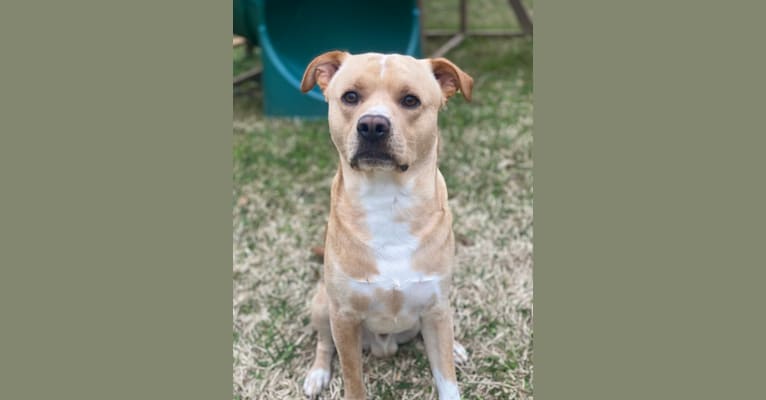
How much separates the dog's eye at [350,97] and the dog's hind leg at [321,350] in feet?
3.44

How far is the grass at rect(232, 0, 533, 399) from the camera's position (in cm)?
327

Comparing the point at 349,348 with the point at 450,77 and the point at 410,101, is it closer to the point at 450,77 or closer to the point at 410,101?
the point at 410,101

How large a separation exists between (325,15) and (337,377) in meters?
4.27

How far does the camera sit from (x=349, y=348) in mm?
2828

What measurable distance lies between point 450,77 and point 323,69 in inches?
21.7

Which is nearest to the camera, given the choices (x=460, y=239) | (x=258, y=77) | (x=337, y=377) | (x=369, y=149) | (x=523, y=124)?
(x=369, y=149)

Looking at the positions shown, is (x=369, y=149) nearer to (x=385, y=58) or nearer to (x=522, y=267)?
(x=385, y=58)

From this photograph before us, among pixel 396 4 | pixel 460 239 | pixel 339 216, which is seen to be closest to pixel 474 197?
pixel 460 239

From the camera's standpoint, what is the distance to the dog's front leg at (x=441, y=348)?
284cm

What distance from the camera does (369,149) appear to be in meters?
2.37

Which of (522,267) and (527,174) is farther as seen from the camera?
(527,174)

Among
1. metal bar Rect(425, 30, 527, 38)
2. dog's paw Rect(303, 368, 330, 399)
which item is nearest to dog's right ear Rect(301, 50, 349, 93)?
dog's paw Rect(303, 368, 330, 399)

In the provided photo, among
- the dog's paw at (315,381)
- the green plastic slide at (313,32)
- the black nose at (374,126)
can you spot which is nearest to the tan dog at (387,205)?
the black nose at (374,126)

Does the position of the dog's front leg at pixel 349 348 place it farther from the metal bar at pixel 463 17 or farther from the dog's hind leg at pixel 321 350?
the metal bar at pixel 463 17
